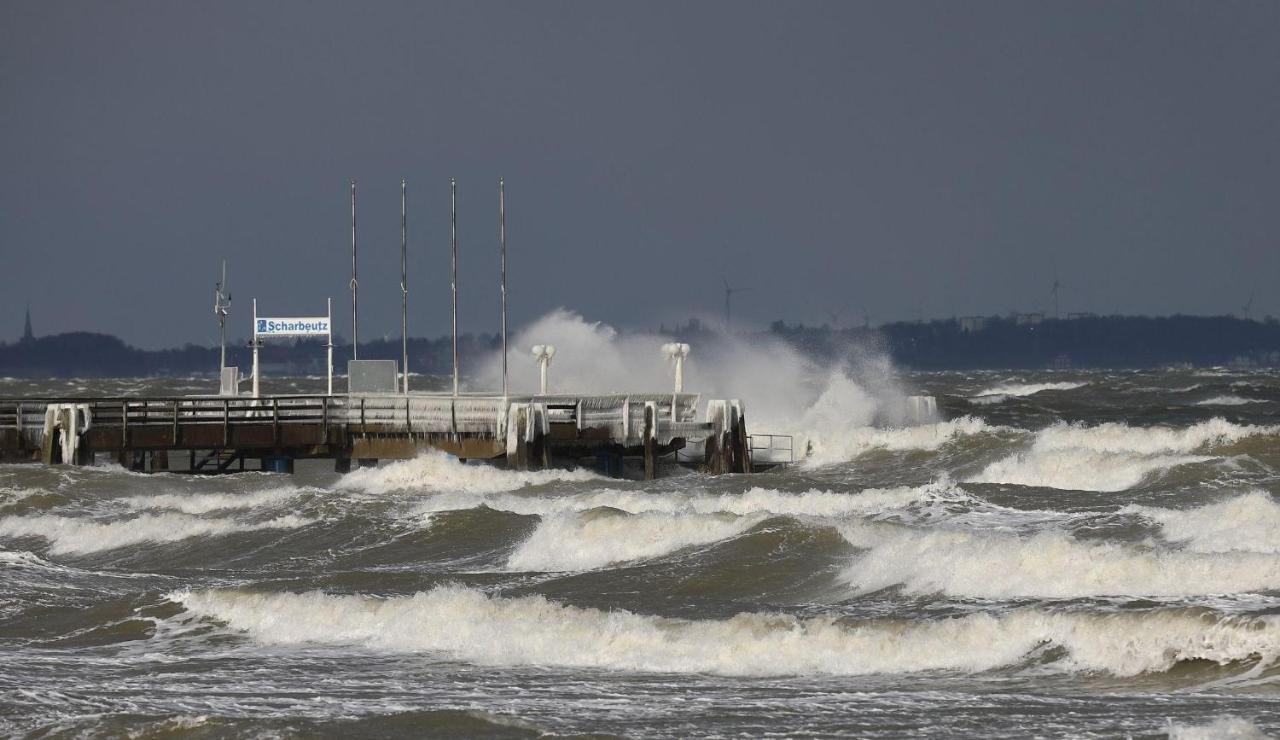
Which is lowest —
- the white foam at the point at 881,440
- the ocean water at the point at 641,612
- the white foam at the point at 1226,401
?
the ocean water at the point at 641,612

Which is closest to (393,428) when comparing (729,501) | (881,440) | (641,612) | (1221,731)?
(729,501)

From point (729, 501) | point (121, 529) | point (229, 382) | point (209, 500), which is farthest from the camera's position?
point (229, 382)

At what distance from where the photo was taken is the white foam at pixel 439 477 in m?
38.8

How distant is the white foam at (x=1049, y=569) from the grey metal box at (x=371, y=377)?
2417cm

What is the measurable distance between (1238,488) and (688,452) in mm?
15094

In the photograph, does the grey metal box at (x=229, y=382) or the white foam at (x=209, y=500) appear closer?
the white foam at (x=209, y=500)

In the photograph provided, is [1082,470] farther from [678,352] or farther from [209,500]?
[209,500]

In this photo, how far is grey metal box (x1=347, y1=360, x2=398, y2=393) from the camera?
45.7 meters

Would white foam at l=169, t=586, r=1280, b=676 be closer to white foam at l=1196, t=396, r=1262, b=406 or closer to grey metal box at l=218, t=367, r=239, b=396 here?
grey metal box at l=218, t=367, r=239, b=396

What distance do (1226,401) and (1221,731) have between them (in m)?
92.8

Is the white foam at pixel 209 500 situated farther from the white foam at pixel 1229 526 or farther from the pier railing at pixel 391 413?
the white foam at pixel 1229 526

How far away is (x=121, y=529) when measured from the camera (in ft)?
103

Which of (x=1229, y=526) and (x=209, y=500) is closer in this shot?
(x=1229, y=526)

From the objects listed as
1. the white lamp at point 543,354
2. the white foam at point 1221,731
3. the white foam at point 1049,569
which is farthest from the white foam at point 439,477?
the white foam at point 1221,731
